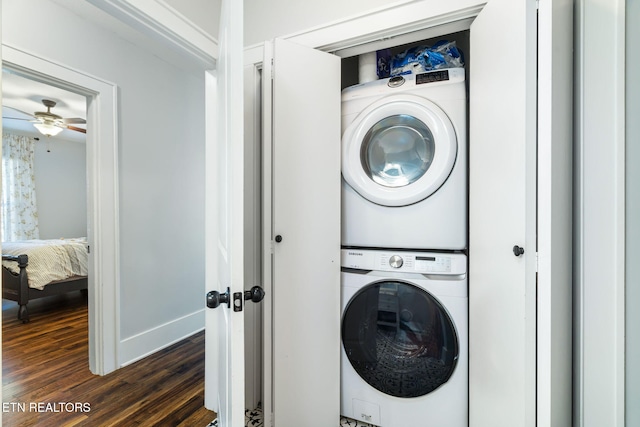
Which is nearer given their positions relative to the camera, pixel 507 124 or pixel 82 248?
pixel 507 124

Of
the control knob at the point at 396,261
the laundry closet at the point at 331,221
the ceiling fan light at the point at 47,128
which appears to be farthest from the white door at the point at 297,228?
the ceiling fan light at the point at 47,128

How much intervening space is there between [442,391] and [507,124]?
113 centimetres

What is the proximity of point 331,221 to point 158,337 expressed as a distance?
188cm

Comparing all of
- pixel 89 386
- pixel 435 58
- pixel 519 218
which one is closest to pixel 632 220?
pixel 519 218

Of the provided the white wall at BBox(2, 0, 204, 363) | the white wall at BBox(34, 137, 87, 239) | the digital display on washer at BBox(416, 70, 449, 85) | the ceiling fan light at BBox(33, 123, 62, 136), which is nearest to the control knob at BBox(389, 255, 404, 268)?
the digital display on washer at BBox(416, 70, 449, 85)

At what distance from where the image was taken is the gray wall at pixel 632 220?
23.1 inches

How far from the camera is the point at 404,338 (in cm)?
128

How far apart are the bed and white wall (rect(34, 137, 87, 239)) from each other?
202cm

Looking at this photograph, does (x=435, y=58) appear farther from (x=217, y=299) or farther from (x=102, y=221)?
(x=102, y=221)

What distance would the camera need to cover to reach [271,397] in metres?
1.27

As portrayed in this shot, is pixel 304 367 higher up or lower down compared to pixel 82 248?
lower down

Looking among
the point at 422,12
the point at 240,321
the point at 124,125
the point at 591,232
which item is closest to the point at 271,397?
the point at 240,321

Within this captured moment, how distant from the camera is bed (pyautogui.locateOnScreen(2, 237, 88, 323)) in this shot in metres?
2.89

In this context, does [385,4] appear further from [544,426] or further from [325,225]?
[544,426]
